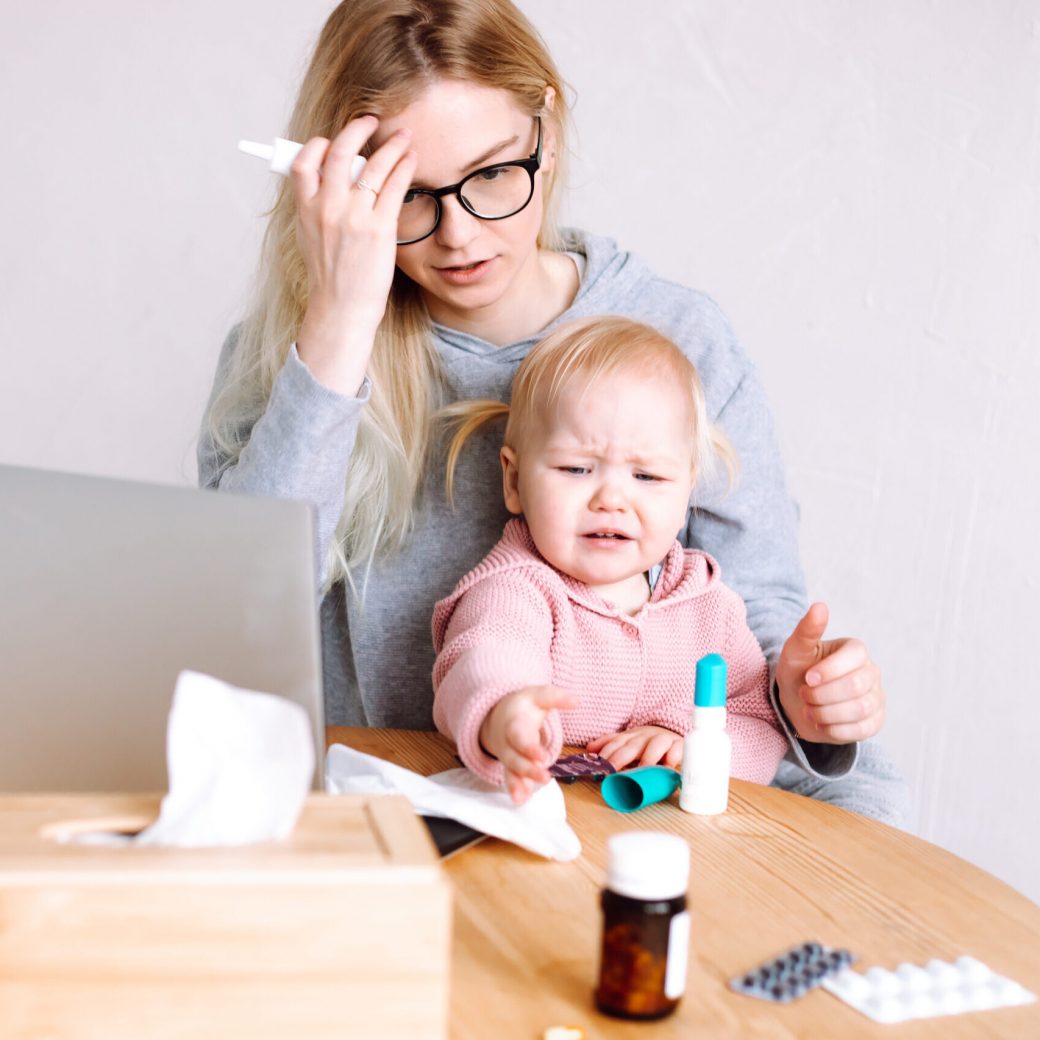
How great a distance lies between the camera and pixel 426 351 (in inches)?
64.8

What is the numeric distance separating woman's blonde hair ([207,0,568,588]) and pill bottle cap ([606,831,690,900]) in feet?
2.88

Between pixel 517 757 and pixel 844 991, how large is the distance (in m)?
0.30

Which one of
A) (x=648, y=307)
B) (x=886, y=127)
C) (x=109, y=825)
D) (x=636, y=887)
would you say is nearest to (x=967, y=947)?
(x=636, y=887)

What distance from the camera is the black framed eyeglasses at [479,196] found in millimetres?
1428

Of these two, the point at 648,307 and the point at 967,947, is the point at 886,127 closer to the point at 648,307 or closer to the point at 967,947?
the point at 648,307

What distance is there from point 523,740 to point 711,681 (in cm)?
20

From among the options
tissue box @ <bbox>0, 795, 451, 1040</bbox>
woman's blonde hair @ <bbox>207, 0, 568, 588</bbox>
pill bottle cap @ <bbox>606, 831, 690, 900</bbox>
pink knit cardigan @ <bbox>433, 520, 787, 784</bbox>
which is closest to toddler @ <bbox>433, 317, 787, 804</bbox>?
pink knit cardigan @ <bbox>433, 520, 787, 784</bbox>

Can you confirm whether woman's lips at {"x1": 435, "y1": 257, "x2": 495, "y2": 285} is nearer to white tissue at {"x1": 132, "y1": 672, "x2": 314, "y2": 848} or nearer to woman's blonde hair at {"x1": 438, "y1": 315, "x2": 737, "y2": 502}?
woman's blonde hair at {"x1": 438, "y1": 315, "x2": 737, "y2": 502}

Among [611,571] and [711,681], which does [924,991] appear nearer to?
[711,681]

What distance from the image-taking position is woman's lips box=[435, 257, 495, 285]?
58.9 inches

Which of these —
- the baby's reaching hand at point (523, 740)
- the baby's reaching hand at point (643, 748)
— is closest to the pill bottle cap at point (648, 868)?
the baby's reaching hand at point (523, 740)

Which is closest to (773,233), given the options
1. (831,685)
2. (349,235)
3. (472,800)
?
(349,235)

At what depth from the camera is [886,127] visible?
2156 mm

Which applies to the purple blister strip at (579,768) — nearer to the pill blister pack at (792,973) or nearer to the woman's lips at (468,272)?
the pill blister pack at (792,973)
